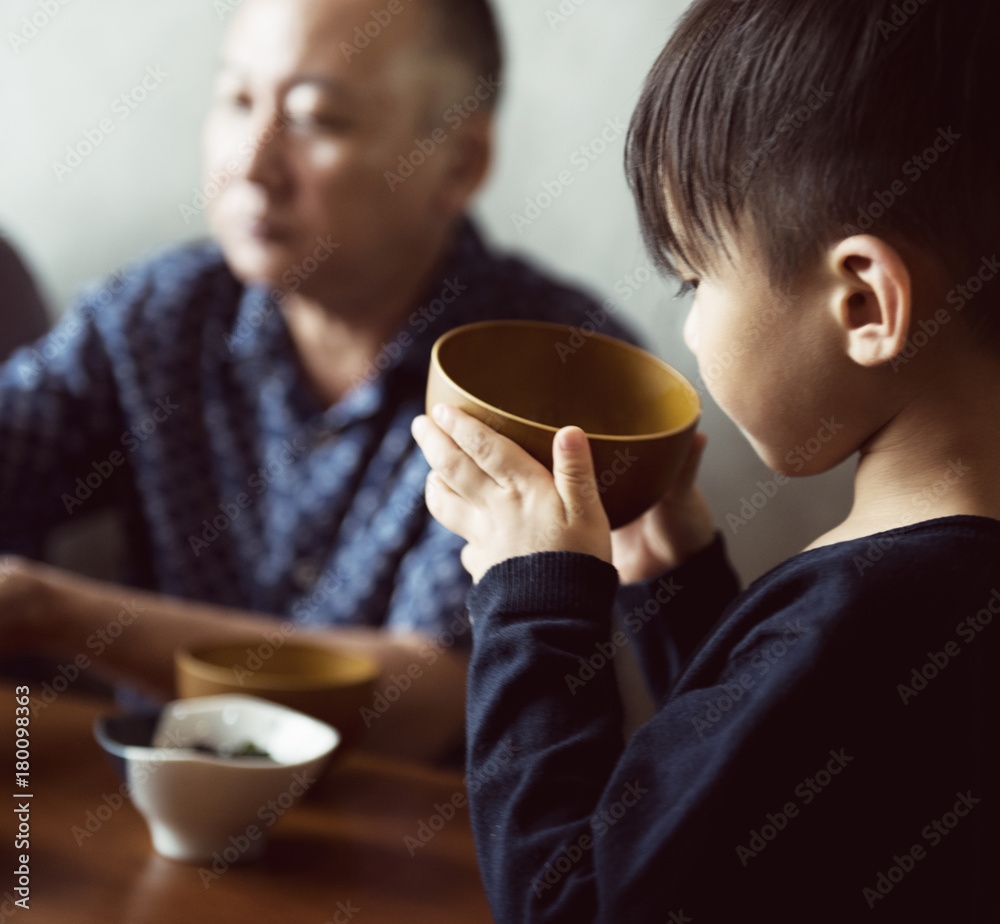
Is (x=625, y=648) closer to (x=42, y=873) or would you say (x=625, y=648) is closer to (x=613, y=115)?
(x=613, y=115)

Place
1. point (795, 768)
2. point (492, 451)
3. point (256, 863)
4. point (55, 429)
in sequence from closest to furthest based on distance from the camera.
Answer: point (795, 768) < point (492, 451) < point (256, 863) < point (55, 429)

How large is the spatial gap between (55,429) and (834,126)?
4.15 ft

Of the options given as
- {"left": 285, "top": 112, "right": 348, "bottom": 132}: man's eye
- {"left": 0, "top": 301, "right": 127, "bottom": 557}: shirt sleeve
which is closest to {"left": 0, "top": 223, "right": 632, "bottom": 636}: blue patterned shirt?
{"left": 0, "top": 301, "right": 127, "bottom": 557}: shirt sleeve

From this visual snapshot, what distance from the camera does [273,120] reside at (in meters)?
1.42

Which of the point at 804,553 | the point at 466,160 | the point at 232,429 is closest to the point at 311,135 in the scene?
the point at 466,160

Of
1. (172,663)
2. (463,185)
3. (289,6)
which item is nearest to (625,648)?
(172,663)

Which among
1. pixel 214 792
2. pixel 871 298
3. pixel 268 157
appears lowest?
pixel 214 792

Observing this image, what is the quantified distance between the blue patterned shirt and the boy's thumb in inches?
31.8

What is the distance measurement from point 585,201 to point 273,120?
0.48 m

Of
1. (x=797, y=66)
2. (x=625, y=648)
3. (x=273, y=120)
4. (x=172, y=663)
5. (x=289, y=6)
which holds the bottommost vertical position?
(x=172, y=663)

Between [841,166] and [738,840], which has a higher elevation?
[841,166]

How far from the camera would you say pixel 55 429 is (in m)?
1.53

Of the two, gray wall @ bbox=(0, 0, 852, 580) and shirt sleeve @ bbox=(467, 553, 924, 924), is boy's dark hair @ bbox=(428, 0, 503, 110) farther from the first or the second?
shirt sleeve @ bbox=(467, 553, 924, 924)

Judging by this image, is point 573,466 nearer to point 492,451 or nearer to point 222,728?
point 492,451
